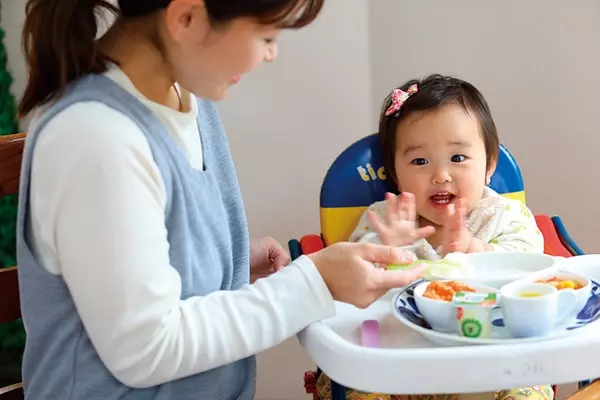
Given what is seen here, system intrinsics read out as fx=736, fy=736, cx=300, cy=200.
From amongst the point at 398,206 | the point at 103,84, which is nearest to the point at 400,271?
the point at 398,206

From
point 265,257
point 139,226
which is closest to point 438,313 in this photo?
point 139,226

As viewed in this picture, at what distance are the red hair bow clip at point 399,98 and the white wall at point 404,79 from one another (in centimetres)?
28

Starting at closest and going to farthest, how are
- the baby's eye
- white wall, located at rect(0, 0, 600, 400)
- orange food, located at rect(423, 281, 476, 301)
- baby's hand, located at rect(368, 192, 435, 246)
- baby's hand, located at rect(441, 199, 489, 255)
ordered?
1. orange food, located at rect(423, 281, 476, 301)
2. baby's hand, located at rect(368, 192, 435, 246)
3. baby's hand, located at rect(441, 199, 489, 255)
4. the baby's eye
5. white wall, located at rect(0, 0, 600, 400)

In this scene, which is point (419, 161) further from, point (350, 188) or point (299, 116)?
point (299, 116)

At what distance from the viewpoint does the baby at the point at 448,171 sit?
4.00 ft

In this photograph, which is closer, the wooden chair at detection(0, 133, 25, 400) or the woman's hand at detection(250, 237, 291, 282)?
the wooden chair at detection(0, 133, 25, 400)

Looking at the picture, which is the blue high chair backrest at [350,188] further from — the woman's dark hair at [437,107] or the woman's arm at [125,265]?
the woman's arm at [125,265]

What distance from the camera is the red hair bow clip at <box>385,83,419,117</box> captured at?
1279 mm

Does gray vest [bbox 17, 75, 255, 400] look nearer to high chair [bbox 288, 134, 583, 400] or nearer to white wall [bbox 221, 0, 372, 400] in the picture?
high chair [bbox 288, 134, 583, 400]

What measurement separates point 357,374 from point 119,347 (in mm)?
247

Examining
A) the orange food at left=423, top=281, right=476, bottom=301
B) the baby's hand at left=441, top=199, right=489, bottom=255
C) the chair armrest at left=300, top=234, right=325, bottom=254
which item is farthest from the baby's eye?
the orange food at left=423, top=281, right=476, bottom=301

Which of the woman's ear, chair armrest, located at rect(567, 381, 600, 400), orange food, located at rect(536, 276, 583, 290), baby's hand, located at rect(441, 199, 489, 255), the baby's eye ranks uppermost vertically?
the woman's ear

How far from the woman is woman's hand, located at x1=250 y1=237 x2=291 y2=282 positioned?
11.3 inches

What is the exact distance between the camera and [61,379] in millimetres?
827
